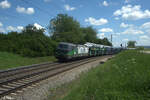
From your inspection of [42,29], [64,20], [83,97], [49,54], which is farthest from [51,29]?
[83,97]

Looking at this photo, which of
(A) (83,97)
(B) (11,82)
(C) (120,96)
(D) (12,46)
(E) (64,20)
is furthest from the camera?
(E) (64,20)

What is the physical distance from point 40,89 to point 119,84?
4.42 metres

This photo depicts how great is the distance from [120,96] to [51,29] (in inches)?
2447

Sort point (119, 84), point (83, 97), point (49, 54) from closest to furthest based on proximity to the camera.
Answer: point (83, 97) → point (119, 84) → point (49, 54)

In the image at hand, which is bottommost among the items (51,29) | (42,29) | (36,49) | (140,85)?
(140,85)

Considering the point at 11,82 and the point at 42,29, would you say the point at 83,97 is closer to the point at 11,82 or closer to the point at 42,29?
the point at 11,82

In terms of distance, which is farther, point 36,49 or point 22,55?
point 36,49

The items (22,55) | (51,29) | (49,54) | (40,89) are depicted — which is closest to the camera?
(40,89)

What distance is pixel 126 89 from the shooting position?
4723 mm

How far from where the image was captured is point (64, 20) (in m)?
58.6

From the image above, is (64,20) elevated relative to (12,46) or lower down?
elevated

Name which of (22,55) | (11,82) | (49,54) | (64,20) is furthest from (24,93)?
(64,20)

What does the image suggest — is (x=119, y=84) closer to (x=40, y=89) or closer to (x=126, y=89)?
(x=126, y=89)

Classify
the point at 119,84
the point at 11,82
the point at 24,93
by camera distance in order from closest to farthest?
1. the point at 119,84
2. the point at 24,93
3. the point at 11,82
